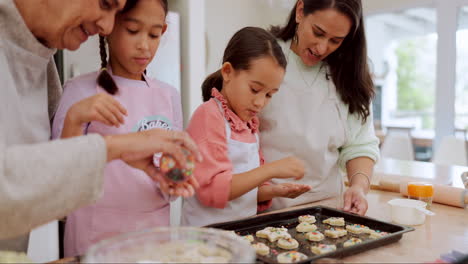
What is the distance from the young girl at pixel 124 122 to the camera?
3.72 ft

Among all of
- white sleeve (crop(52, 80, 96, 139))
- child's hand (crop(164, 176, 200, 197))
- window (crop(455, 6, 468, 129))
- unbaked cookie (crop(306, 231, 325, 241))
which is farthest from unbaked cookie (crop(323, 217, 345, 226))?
window (crop(455, 6, 468, 129))

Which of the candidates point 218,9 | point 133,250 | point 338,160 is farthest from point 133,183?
point 218,9

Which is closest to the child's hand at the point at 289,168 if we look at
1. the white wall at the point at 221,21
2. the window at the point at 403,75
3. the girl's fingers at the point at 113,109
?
the girl's fingers at the point at 113,109

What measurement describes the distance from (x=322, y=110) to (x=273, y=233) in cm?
64

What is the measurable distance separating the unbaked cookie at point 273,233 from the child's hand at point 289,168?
0.51ft

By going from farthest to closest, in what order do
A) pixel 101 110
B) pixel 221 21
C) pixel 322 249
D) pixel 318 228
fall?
pixel 221 21 < pixel 318 228 < pixel 322 249 < pixel 101 110

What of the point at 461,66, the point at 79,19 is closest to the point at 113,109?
the point at 79,19

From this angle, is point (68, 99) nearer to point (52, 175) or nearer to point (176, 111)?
point (176, 111)

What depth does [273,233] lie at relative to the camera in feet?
3.68

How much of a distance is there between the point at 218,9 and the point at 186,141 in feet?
14.7

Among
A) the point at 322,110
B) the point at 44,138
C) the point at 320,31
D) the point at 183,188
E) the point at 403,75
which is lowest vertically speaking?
the point at 183,188

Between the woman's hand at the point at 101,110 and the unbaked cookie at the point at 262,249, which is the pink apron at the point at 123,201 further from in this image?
the unbaked cookie at the point at 262,249

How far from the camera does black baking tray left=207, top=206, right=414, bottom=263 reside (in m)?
0.97

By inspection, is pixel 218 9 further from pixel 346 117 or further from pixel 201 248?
pixel 201 248
